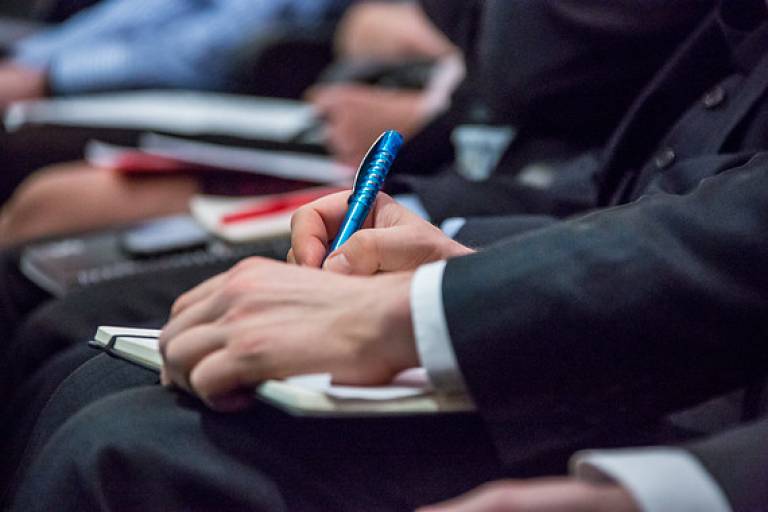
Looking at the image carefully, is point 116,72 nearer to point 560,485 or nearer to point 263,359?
point 263,359

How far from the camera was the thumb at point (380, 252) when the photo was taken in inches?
26.0

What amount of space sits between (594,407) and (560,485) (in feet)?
0.42

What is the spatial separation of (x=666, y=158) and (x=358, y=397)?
0.43m

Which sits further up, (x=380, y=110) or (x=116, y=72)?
(x=380, y=110)

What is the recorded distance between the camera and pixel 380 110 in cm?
162

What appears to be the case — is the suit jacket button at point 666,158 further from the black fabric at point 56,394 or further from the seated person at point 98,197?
the seated person at point 98,197

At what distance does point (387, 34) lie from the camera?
7.34 feet

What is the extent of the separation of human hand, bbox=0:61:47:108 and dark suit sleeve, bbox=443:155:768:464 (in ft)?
6.33

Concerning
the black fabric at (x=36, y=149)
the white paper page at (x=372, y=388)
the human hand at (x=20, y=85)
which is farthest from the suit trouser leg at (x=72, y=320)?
the human hand at (x=20, y=85)

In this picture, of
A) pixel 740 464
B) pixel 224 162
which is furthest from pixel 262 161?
pixel 740 464

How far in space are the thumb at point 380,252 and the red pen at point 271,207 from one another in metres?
0.50

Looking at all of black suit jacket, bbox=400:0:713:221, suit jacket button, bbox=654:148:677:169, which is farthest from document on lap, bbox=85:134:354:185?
suit jacket button, bbox=654:148:677:169

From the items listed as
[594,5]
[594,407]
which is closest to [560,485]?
[594,407]

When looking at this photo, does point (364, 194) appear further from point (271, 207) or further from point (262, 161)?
point (262, 161)
